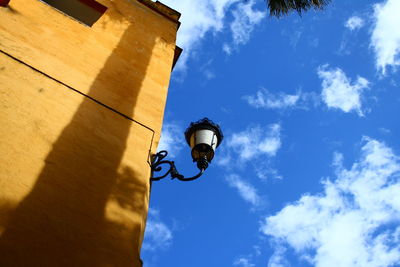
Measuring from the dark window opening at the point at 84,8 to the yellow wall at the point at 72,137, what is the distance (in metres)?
0.71

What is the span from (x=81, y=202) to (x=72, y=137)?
710mm

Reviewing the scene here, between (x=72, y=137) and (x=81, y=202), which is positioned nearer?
(x=81, y=202)

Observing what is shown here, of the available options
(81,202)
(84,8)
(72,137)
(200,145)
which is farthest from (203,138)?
(84,8)

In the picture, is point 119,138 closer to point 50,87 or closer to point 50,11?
point 50,87

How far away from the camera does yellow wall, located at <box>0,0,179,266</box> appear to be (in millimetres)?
2684

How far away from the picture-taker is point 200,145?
4.27 meters

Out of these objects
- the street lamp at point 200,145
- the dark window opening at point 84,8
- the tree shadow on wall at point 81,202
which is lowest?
the tree shadow on wall at point 81,202

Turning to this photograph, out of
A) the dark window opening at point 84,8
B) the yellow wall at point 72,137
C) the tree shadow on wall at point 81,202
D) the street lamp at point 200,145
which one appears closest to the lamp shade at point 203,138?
the street lamp at point 200,145

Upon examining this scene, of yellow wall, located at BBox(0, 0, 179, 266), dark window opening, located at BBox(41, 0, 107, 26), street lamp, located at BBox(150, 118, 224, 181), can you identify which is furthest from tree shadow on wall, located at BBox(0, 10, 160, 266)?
dark window opening, located at BBox(41, 0, 107, 26)

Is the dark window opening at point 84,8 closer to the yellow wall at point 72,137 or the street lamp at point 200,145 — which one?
the yellow wall at point 72,137

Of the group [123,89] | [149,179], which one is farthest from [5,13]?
[149,179]

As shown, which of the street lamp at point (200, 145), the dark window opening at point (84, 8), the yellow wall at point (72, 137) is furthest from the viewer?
the dark window opening at point (84, 8)

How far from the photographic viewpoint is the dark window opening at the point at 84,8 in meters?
5.86

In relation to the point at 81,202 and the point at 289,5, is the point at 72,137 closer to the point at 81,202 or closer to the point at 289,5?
the point at 81,202
